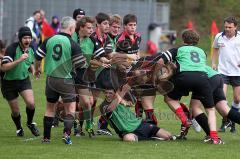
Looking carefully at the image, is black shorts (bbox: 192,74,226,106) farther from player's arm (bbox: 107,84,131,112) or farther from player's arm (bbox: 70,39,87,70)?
player's arm (bbox: 70,39,87,70)

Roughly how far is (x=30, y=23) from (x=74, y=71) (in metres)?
12.1

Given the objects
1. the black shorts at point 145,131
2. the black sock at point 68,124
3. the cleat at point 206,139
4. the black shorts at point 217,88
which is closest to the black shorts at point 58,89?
the black sock at point 68,124

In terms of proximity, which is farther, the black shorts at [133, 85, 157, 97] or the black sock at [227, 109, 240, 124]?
the black shorts at [133, 85, 157, 97]

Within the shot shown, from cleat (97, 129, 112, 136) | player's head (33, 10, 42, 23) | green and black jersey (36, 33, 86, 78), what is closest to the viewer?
green and black jersey (36, 33, 86, 78)

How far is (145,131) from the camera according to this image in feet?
39.1

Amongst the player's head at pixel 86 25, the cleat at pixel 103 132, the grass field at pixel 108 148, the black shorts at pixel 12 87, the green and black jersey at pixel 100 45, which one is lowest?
the cleat at pixel 103 132

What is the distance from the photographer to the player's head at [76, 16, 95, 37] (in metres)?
11.9

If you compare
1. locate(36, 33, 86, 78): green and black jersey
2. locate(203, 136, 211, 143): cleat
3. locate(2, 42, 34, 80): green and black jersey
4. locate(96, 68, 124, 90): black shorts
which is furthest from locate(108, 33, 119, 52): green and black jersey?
locate(203, 136, 211, 143): cleat

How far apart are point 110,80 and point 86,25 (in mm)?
1105

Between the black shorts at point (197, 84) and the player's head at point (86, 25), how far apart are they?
1.54 meters

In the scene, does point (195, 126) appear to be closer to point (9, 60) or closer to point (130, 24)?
point (130, 24)

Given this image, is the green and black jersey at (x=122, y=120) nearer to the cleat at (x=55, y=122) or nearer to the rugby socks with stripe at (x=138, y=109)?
the rugby socks with stripe at (x=138, y=109)

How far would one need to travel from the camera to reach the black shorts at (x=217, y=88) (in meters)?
11.8

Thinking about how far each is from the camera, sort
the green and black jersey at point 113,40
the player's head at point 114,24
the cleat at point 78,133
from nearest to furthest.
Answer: the cleat at point 78,133
the green and black jersey at point 113,40
the player's head at point 114,24
